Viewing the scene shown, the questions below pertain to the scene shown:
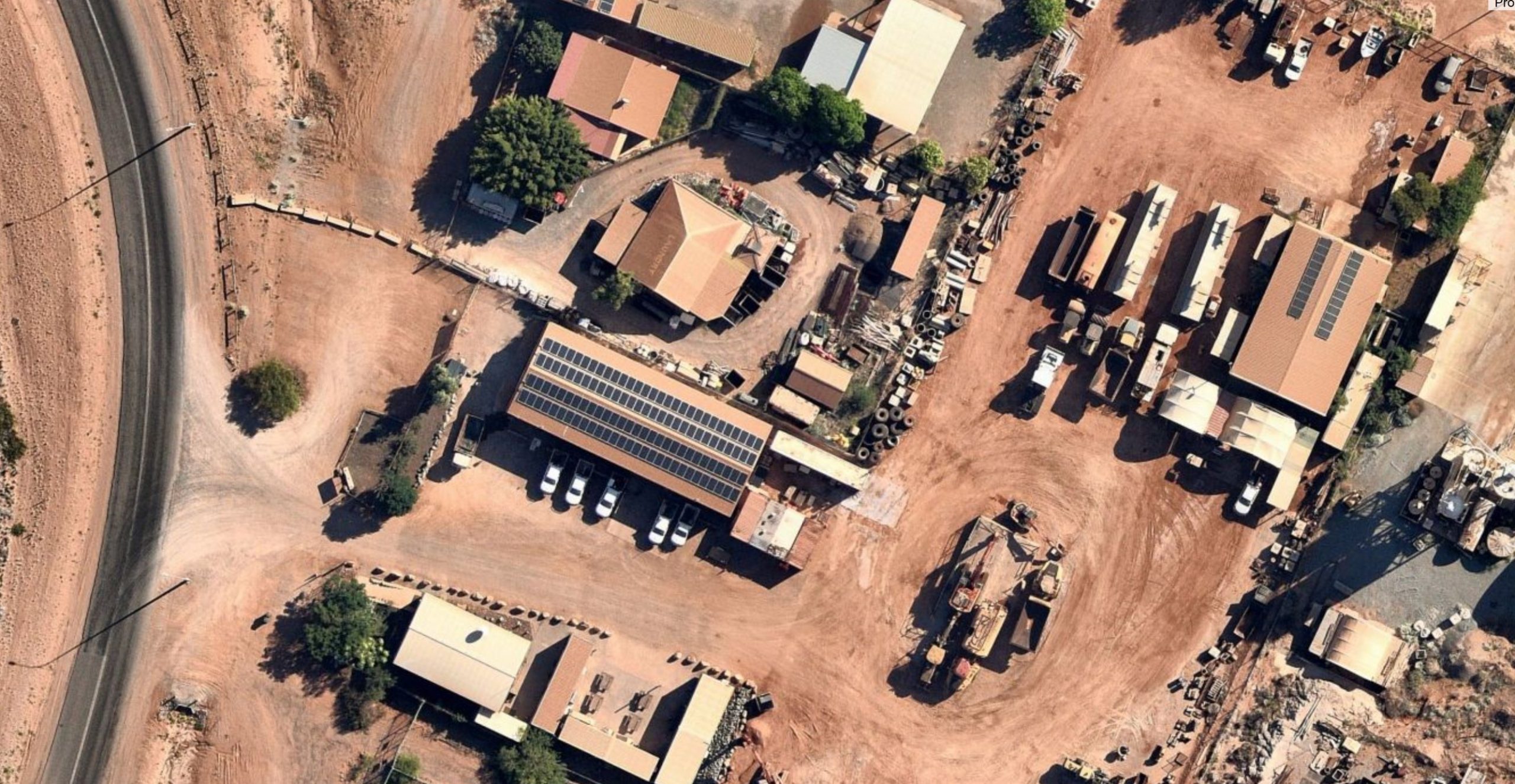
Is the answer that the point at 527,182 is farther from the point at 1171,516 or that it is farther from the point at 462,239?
the point at 1171,516

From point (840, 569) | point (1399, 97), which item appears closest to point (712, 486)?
point (840, 569)

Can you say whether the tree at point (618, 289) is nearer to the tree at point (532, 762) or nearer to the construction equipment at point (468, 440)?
the construction equipment at point (468, 440)

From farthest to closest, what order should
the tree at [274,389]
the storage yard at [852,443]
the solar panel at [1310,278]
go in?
the storage yard at [852,443], the tree at [274,389], the solar panel at [1310,278]

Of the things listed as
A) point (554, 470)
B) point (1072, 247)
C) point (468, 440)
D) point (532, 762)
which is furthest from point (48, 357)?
point (1072, 247)

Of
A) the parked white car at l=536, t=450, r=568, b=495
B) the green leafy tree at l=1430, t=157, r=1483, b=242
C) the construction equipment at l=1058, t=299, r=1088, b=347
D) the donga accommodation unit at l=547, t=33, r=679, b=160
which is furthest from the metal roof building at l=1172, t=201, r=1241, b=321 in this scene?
the parked white car at l=536, t=450, r=568, b=495

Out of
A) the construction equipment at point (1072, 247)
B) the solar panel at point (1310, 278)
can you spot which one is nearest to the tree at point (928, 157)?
the construction equipment at point (1072, 247)

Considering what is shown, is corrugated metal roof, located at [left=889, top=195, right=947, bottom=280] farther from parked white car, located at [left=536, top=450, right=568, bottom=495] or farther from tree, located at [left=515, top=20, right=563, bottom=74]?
tree, located at [left=515, top=20, right=563, bottom=74]
